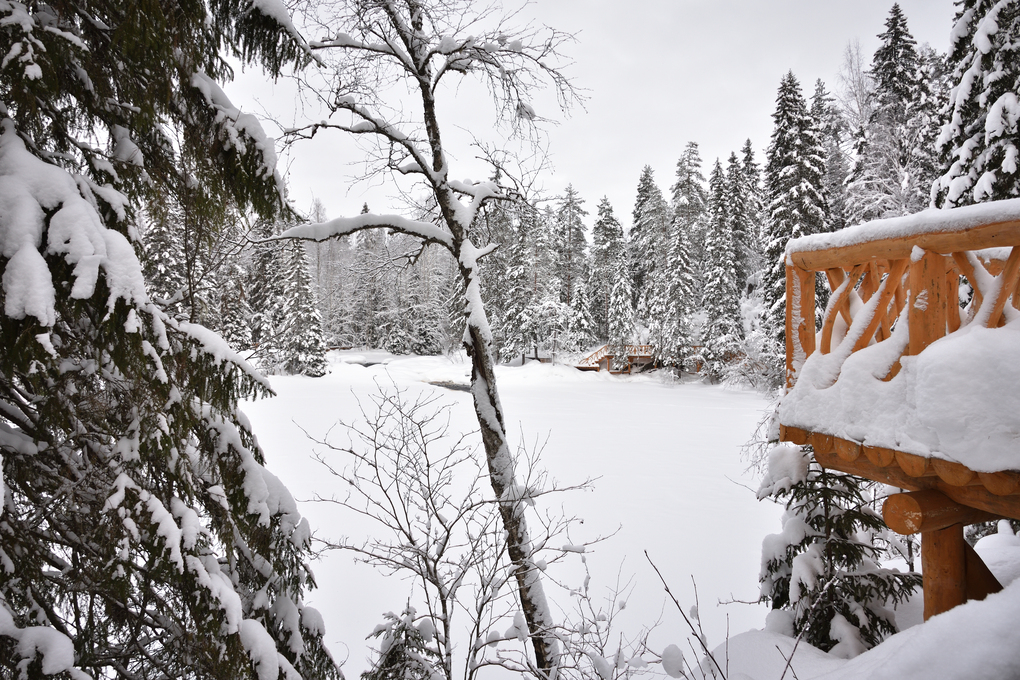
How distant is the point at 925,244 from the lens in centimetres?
A: 197

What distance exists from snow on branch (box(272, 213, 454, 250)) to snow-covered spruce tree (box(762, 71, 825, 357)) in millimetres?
14963

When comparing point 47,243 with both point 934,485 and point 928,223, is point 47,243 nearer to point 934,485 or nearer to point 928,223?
point 928,223

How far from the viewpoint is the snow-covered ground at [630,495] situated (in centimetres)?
715

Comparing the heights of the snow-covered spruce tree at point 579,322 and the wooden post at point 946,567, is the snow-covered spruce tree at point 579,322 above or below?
above

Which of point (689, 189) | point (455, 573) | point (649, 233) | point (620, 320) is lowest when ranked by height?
point (455, 573)

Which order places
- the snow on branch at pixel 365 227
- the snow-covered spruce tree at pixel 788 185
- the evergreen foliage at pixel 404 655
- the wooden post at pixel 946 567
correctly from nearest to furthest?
the wooden post at pixel 946 567, the evergreen foliage at pixel 404 655, the snow on branch at pixel 365 227, the snow-covered spruce tree at pixel 788 185

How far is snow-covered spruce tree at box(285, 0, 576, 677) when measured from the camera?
529cm

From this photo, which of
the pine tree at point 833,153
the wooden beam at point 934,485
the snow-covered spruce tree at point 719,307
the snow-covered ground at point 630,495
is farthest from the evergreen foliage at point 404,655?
the snow-covered spruce tree at point 719,307

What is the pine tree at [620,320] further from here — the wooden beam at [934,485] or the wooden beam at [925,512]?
the wooden beam at [925,512]

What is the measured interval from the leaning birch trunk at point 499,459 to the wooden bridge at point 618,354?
78.8 feet

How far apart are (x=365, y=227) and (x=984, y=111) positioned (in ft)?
27.0

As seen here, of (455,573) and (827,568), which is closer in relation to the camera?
(827,568)

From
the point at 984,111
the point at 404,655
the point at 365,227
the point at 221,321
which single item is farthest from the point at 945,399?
the point at 984,111

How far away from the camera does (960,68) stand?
672 cm
